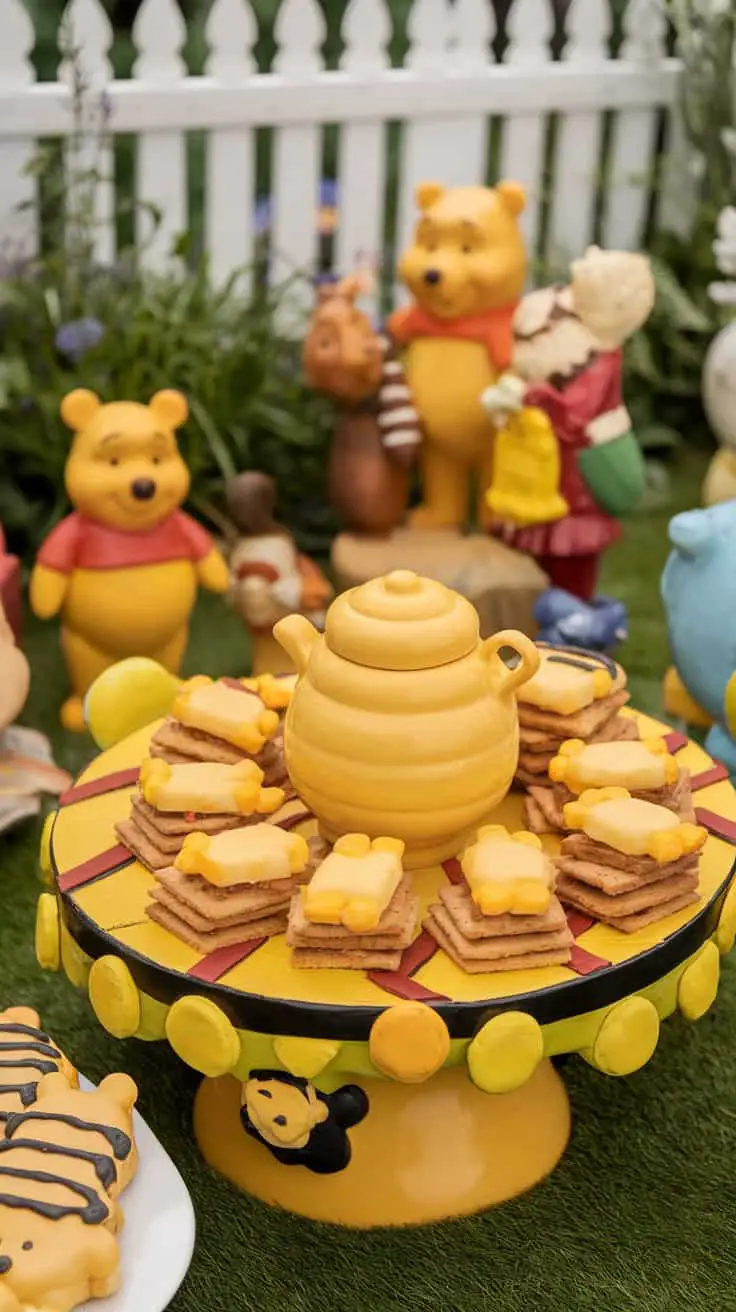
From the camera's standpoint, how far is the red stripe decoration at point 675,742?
249 centimetres

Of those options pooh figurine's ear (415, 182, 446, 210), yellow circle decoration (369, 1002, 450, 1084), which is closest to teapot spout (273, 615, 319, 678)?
yellow circle decoration (369, 1002, 450, 1084)

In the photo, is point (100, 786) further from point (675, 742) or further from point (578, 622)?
point (578, 622)

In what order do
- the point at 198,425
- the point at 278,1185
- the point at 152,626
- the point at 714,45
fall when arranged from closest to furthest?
the point at 278,1185 < the point at 152,626 < the point at 198,425 < the point at 714,45

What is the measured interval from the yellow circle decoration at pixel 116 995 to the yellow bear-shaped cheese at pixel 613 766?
66 cm

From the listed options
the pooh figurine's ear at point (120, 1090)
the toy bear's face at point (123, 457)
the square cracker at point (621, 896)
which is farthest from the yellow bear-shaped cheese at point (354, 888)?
the toy bear's face at point (123, 457)

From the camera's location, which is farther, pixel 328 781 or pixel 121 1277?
pixel 328 781

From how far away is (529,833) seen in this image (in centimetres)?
212

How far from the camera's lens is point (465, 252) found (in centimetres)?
371

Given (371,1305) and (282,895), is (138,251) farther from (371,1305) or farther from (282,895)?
(371,1305)

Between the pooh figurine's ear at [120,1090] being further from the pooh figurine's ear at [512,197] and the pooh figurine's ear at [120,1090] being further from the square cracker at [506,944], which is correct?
the pooh figurine's ear at [512,197]

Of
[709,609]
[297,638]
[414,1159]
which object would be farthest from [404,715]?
[709,609]

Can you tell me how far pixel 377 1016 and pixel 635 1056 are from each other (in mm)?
369

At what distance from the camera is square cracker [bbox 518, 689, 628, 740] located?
7.61ft

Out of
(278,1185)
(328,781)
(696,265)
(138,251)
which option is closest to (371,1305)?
(278,1185)
